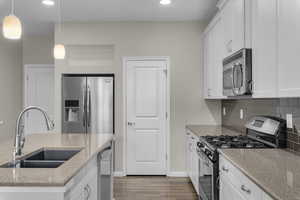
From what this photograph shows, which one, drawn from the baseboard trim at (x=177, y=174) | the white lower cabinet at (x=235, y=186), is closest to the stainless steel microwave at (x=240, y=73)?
the white lower cabinet at (x=235, y=186)

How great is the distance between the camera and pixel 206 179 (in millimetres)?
2846

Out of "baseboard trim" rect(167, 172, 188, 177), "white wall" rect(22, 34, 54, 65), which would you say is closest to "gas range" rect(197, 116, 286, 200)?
"baseboard trim" rect(167, 172, 188, 177)

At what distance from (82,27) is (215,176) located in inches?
142

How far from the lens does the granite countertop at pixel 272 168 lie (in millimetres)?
1336

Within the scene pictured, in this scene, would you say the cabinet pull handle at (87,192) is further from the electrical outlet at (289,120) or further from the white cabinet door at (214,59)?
the white cabinet door at (214,59)

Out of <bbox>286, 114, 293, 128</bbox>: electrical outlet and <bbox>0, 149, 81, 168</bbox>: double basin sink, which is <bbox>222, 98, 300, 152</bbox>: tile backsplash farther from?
<bbox>0, 149, 81, 168</bbox>: double basin sink

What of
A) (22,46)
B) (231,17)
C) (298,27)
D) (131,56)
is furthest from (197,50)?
(22,46)

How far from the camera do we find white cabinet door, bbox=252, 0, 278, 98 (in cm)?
204

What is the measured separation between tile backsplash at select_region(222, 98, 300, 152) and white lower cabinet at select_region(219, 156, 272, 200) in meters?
0.61

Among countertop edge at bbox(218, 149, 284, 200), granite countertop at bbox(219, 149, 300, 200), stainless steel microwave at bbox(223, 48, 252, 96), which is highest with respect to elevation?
stainless steel microwave at bbox(223, 48, 252, 96)

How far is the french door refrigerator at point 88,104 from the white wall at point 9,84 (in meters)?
1.50

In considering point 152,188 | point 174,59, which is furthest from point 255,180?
point 174,59

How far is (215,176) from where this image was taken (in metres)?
2.50

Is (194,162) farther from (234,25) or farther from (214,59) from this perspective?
(234,25)
